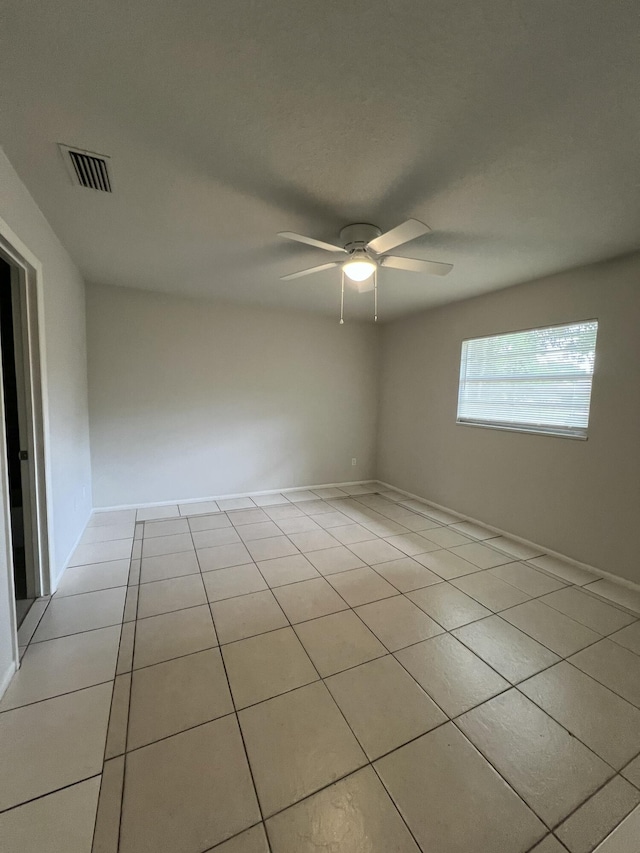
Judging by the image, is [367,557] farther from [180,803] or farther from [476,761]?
[180,803]

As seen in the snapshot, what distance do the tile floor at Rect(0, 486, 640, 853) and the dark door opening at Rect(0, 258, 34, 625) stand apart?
→ 0.21m

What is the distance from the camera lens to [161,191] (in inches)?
71.3

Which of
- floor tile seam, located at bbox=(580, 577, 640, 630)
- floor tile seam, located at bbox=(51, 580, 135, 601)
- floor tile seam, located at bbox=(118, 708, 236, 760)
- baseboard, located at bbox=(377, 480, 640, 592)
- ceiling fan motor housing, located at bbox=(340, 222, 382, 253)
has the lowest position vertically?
floor tile seam, located at bbox=(51, 580, 135, 601)

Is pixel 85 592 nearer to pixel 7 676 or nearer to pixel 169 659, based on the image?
pixel 7 676

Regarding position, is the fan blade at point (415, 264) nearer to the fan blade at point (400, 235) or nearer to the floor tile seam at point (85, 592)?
the fan blade at point (400, 235)

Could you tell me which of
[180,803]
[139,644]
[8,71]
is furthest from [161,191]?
[180,803]

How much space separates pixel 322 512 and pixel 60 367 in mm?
2876

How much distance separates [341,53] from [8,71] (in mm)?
1147

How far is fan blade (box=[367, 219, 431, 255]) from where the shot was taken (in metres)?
1.65

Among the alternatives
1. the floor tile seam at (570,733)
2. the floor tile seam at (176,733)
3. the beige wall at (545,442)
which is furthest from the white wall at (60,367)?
the beige wall at (545,442)

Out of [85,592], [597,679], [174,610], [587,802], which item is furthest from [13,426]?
[597,679]

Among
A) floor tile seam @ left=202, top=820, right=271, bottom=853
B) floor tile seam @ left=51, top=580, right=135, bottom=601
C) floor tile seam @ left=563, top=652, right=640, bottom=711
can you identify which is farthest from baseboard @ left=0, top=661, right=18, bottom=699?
floor tile seam @ left=563, top=652, right=640, bottom=711

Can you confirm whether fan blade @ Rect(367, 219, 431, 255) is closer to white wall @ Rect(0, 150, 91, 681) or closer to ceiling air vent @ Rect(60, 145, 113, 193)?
ceiling air vent @ Rect(60, 145, 113, 193)

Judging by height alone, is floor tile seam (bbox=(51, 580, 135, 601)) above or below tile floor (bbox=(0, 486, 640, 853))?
below
